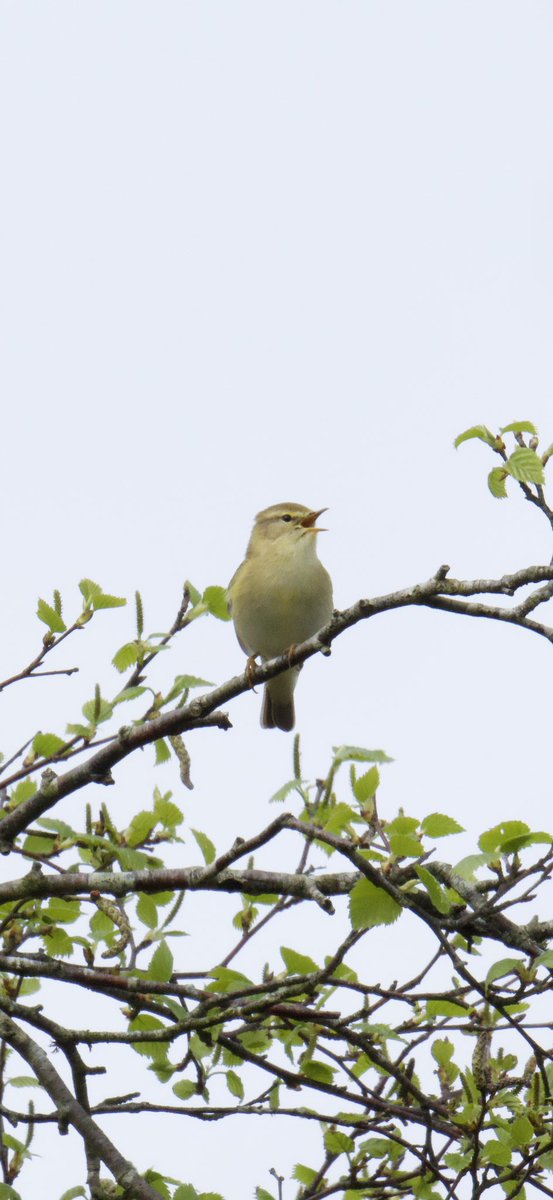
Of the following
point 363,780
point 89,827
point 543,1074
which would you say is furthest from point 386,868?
point 89,827

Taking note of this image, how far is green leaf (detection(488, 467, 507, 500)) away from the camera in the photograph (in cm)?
342

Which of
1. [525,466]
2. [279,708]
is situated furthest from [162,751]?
[279,708]

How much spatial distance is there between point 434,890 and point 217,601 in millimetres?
1315

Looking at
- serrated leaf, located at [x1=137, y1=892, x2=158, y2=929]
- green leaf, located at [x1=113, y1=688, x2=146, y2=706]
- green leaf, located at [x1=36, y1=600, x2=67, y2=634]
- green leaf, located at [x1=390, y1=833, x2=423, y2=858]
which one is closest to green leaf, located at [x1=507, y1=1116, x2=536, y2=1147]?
green leaf, located at [x1=390, y1=833, x2=423, y2=858]

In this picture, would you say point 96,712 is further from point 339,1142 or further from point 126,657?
point 339,1142

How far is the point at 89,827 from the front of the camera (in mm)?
3842

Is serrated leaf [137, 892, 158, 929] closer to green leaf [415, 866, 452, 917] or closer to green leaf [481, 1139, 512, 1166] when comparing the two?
green leaf [415, 866, 452, 917]

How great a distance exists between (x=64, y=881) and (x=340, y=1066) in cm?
99

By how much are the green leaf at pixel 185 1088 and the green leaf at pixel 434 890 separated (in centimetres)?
122

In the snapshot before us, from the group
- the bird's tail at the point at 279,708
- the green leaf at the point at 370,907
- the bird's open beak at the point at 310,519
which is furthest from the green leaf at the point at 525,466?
the bird's tail at the point at 279,708

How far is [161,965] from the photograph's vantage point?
358 centimetres

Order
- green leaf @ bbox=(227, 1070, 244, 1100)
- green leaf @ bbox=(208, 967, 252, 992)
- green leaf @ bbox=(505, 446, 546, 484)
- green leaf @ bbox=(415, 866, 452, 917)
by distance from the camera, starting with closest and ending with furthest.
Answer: green leaf @ bbox=(415, 866, 452, 917), green leaf @ bbox=(505, 446, 546, 484), green leaf @ bbox=(208, 967, 252, 992), green leaf @ bbox=(227, 1070, 244, 1100)

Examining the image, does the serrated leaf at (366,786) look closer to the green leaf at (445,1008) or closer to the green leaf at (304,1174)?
the green leaf at (445,1008)

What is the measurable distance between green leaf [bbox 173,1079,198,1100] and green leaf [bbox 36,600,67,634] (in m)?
1.45
